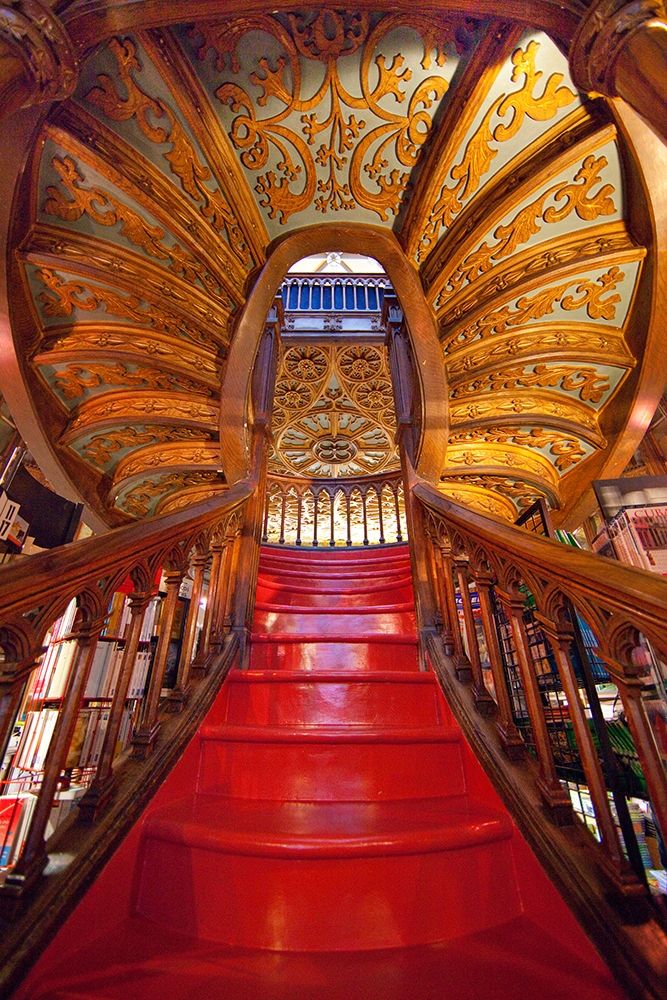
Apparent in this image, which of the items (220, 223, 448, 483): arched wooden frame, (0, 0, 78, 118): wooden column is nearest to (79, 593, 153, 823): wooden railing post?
(0, 0, 78, 118): wooden column

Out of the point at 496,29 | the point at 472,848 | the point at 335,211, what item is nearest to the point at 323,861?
the point at 472,848

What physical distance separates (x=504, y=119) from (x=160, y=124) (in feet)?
5.41

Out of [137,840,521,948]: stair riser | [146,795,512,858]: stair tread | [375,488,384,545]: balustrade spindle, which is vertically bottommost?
[137,840,521,948]: stair riser

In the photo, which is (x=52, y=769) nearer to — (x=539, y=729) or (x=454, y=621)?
(x=539, y=729)

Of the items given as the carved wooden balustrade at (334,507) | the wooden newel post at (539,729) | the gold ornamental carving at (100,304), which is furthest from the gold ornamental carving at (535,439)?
the wooden newel post at (539,729)

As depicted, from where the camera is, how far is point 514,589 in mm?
1059

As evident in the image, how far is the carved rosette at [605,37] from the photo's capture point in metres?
1.06

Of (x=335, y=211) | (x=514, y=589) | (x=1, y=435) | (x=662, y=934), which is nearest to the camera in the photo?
(x=662, y=934)

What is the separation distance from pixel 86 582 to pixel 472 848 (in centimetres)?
94

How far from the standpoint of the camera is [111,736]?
0.94 metres

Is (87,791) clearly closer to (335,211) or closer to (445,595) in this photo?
(445,595)

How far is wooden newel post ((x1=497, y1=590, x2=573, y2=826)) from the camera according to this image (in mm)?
856

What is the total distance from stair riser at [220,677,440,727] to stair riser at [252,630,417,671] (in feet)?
1.07

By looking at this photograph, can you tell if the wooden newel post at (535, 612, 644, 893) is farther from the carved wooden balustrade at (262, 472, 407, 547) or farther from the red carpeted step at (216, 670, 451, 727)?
the carved wooden balustrade at (262, 472, 407, 547)
